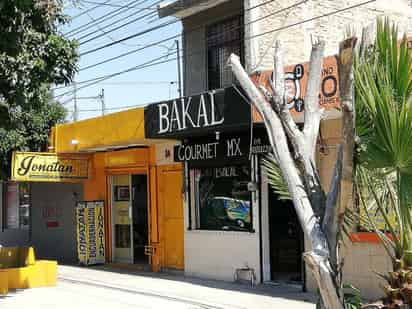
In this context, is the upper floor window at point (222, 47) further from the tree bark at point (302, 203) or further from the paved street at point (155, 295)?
the tree bark at point (302, 203)

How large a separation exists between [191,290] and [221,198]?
7.41 ft

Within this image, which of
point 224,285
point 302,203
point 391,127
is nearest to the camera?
point 391,127

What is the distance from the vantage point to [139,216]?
52.5 feet

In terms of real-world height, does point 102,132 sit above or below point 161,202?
above

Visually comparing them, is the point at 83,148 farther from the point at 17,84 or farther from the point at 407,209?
the point at 407,209

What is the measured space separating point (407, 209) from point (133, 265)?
11.5m

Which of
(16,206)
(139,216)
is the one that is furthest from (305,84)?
(16,206)

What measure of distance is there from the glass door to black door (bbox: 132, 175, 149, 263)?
0.12 m

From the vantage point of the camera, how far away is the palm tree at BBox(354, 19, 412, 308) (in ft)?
15.0

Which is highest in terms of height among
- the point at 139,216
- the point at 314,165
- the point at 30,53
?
the point at 30,53

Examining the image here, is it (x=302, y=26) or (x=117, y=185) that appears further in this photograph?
(x=117, y=185)

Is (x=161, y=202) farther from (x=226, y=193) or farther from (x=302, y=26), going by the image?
(x=302, y=26)

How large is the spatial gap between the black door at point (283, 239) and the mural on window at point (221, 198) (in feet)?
1.59

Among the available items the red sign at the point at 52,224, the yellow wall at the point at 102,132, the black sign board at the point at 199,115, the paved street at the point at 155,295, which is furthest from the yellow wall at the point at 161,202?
the red sign at the point at 52,224
